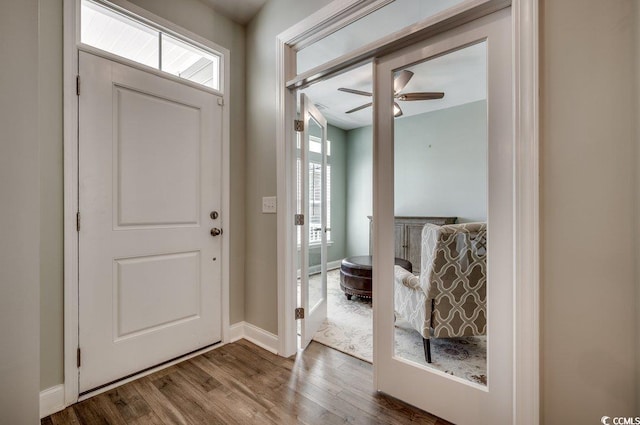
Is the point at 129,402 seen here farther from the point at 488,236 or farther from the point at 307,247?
the point at 488,236

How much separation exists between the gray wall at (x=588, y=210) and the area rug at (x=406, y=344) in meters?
0.36

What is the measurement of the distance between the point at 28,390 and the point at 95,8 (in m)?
2.12

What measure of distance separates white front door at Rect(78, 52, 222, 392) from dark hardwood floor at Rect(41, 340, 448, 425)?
205 millimetres

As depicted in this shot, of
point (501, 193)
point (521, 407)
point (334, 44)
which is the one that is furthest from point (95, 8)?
point (521, 407)

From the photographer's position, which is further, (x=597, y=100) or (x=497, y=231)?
(x=497, y=231)

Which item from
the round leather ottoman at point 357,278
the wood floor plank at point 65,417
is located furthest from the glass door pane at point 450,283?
the wood floor plank at point 65,417

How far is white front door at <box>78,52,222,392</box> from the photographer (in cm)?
168

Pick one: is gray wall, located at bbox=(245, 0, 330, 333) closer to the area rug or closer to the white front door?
the white front door

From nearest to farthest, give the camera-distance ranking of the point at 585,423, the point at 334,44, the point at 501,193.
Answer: the point at 585,423 → the point at 501,193 → the point at 334,44

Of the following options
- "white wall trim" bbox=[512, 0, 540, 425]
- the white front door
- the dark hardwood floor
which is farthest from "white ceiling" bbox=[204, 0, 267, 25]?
the dark hardwood floor

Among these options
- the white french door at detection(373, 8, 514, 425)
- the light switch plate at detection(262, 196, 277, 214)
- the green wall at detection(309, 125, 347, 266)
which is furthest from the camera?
the green wall at detection(309, 125, 347, 266)

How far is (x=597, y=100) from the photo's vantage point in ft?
3.43

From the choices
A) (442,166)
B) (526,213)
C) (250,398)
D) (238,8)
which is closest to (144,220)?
(250,398)

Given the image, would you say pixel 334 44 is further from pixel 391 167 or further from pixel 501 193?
pixel 501 193
